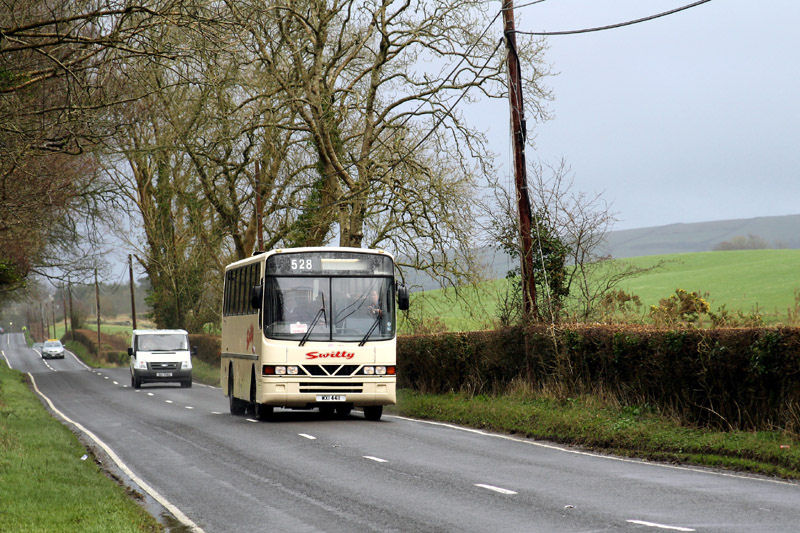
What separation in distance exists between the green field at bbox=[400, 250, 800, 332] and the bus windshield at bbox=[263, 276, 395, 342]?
423 centimetres

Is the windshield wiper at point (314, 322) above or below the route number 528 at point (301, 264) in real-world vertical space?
below

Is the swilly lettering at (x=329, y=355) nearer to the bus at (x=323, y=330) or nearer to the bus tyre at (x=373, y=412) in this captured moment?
the bus at (x=323, y=330)

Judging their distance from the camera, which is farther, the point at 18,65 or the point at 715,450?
the point at 18,65

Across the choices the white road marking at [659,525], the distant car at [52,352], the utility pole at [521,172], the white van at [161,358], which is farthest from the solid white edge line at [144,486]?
the distant car at [52,352]

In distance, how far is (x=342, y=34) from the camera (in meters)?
36.4

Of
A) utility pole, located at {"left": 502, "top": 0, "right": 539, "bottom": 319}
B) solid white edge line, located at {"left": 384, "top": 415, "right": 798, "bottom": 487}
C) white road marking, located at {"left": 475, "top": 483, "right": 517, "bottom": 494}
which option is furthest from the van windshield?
white road marking, located at {"left": 475, "top": 483, "right": 517, "bottom": 494}

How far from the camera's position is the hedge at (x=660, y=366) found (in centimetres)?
1348

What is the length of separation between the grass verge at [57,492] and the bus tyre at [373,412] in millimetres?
5967

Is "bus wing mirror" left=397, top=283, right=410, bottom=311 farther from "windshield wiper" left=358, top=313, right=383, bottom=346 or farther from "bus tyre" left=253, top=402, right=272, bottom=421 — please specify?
"bus tyre" left=253, top=402, right=272, bottom=421

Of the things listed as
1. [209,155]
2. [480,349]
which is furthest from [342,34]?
[480,349]

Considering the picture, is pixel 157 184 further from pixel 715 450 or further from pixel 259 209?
pixel 715 450

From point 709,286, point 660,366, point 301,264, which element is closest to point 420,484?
point 660,366

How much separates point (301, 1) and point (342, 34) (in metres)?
2.11

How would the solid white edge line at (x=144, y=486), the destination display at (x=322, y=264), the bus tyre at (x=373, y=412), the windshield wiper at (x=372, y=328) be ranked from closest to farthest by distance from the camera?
the solid white edge line at (x=144, y=486) → the windshield wiper at (x=372, y=328) → the destination display at (x=322, y=264) → the bus tyre at (x=373, y=412)
